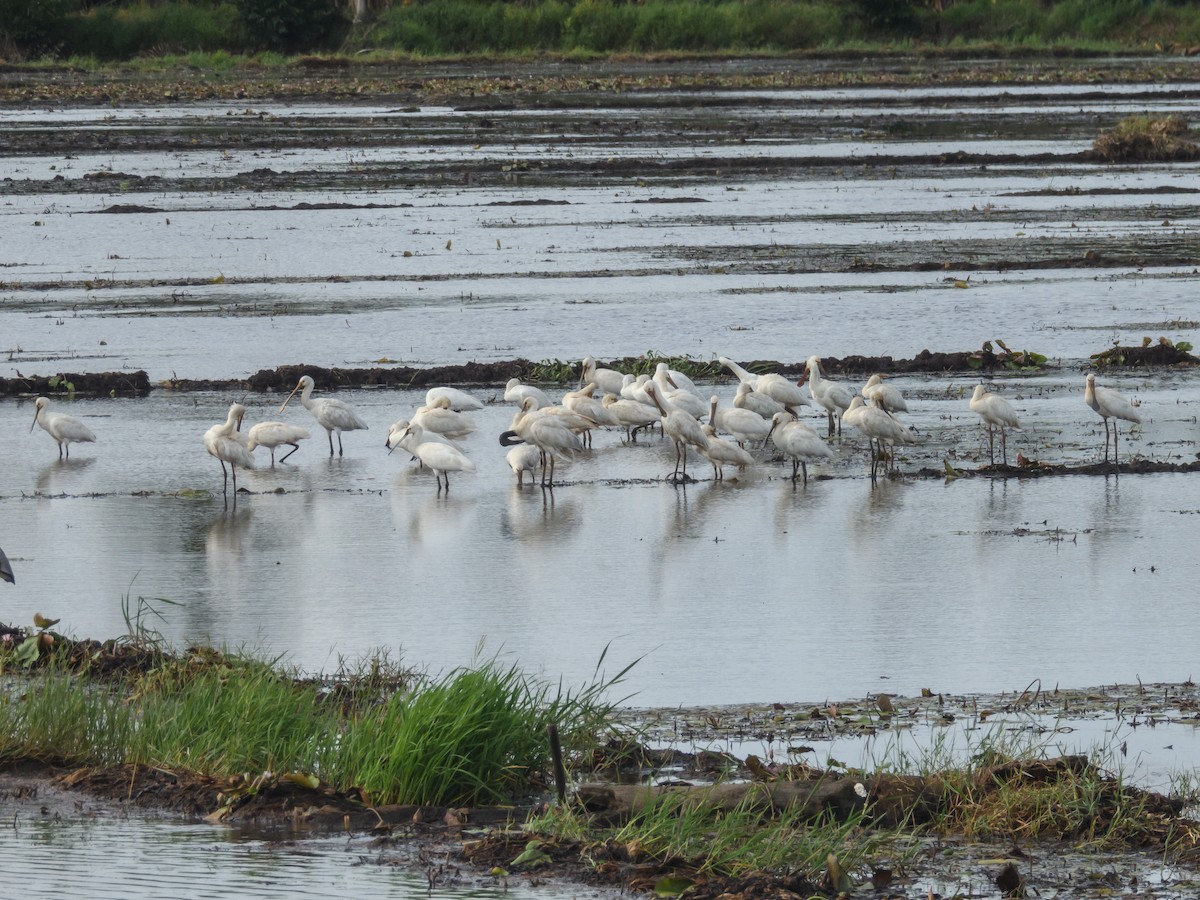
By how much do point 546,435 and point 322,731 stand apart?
636 centimetres

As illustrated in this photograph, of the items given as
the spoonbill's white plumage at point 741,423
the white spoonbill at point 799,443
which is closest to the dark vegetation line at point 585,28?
the spoonbill's white plumage at point 741,423

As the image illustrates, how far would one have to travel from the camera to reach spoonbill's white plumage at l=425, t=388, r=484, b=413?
15266 millimetres

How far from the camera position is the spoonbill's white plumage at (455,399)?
15.3m

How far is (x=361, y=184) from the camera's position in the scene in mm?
34281

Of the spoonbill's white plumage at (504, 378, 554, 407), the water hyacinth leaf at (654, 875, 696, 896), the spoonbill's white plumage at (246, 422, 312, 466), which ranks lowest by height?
the water hyacinth leaf at (654, 875, 696, 896)

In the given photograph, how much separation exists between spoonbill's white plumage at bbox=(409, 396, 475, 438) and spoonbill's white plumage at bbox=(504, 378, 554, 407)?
554 millimetres

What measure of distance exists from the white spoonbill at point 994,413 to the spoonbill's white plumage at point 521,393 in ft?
11.4

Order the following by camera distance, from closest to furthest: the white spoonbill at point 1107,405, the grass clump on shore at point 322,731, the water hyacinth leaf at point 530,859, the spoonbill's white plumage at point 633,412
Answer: the water hyacinth leaf at point 530,859, the grass clump on shore at point 322,731, the white spoonbill at point 1107,405, the spoonbill's white plumage at point 633,412

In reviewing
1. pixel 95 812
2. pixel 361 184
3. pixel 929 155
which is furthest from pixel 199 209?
pixel 95 812

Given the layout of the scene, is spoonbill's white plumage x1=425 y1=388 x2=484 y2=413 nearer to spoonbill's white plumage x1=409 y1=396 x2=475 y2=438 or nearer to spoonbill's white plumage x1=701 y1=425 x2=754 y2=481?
spoonbill's white plumage x1=409 y1=396 x2=475 y2=438

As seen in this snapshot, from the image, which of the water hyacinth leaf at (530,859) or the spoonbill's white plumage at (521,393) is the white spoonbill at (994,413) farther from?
the water hyacinth leaf at (530,859)

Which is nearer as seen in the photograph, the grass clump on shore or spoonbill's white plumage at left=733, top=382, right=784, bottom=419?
the grass clump on shore

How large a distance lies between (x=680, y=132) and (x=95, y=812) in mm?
38267

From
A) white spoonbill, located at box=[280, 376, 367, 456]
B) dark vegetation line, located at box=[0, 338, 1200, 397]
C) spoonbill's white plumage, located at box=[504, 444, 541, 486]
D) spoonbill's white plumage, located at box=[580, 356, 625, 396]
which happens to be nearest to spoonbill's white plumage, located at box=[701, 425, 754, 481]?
spoonbill's white plumage, located at box=[504, 444, 541, 486]
